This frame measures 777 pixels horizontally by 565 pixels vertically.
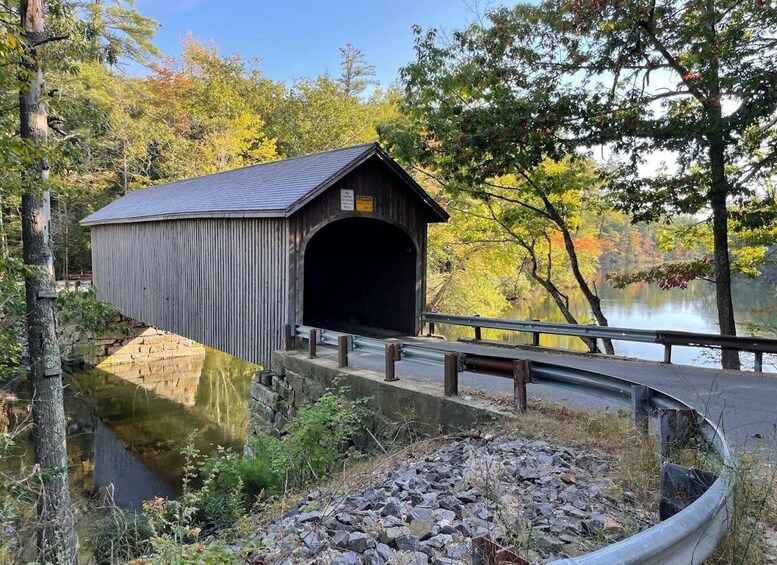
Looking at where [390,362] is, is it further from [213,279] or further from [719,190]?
[719,190]

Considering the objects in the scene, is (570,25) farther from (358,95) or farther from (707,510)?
(358,95)

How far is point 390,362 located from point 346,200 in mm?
3560

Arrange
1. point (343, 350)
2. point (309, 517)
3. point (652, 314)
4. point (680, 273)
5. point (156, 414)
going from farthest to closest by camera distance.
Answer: point (652, 314)
point (156, 414)
point (680, 273)
point (343, 350)
point (309, 517)

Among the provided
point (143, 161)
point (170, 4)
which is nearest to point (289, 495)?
point (143, 161)

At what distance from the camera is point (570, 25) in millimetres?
8672

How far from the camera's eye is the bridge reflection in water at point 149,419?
9555mm

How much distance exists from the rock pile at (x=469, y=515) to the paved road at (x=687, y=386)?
1260 mm

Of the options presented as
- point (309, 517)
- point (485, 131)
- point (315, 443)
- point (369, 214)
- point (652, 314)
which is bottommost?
point (652, 314)

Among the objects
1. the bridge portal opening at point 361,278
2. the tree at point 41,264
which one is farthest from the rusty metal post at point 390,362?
the bridge portal opening at point 361,278

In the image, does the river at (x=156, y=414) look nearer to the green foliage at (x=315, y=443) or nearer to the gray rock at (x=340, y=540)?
the green foliage at (x=315, y=443)

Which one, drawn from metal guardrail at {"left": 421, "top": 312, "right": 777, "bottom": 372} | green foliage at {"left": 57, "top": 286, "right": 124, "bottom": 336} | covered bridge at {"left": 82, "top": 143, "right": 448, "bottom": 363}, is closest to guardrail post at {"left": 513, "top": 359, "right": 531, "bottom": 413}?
metal guardrail at {"left": 421, "top": 312, "right": 777, "bottom": 372}

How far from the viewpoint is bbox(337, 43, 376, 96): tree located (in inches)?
1191

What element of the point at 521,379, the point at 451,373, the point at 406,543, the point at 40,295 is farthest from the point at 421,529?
the point at 40,295

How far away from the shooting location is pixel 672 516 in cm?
166
